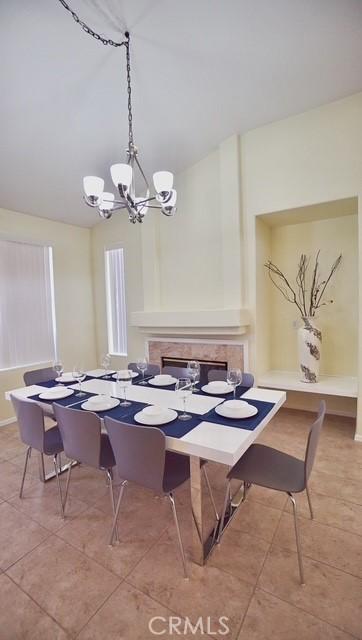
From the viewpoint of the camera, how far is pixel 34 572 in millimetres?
1521

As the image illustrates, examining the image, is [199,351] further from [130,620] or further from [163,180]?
[130,620]

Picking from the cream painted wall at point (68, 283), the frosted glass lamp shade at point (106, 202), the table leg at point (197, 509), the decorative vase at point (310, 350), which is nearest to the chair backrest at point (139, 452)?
the table leg at point (197, 509)

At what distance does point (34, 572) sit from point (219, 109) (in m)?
3.86

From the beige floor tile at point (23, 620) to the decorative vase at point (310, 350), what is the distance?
2.87m

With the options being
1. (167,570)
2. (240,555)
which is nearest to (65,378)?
(167,570)

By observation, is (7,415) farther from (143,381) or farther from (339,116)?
(339,116)

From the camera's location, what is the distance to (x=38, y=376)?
2869mm

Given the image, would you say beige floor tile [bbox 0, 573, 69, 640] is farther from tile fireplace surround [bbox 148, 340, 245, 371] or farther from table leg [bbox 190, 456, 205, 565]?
tile fireplace surround [bbox 148, 340, 245, 371]

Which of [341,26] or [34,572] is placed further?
[341,26]

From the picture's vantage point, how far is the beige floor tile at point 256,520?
1756mm

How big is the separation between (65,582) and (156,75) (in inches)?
140

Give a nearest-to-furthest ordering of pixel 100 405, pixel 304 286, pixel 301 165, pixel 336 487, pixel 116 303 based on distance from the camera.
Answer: pixel 100 405, pixel 336 487, pixel 301 165, pixel 304 286, pixel 116 303

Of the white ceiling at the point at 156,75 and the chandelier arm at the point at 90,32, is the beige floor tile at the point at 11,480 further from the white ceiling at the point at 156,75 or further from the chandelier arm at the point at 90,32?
the chandelier arm at the point at 90,32

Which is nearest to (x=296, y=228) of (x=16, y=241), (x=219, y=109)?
(x=219, y=109)
